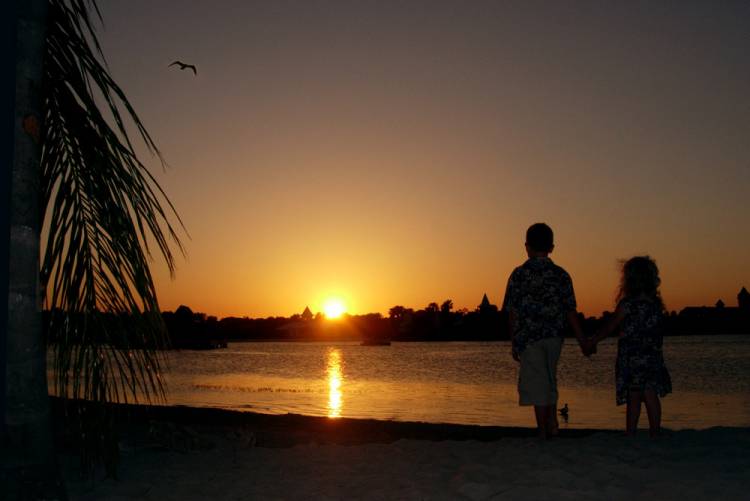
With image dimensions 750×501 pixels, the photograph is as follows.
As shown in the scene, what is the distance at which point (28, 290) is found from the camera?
4156 millimetres

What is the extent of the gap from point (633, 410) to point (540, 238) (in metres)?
1.80

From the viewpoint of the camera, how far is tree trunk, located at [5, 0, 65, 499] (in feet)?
13.5

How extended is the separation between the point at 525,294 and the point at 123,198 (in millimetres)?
3522

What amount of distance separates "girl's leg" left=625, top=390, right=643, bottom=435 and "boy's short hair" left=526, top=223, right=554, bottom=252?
5.16 feet

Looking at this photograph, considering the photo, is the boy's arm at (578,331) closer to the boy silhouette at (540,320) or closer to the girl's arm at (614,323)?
the boy silhouette at (540,320)

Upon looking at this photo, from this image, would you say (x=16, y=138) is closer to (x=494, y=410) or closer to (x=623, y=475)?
(x=623, y=475)

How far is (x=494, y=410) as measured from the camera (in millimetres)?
18703

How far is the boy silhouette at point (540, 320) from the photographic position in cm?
634

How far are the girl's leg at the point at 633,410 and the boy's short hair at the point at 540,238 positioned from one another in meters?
1.57

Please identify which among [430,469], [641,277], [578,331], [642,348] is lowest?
[430,469]

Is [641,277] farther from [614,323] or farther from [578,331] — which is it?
[578,331]

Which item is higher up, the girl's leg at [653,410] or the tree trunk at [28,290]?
the tree trunk at [28,290]

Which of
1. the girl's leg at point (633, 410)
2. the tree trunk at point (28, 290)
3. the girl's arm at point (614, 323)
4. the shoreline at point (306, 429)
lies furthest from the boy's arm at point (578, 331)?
the tree trunk at point (28, 290)

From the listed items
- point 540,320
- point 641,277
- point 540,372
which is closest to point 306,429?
point 540,372
